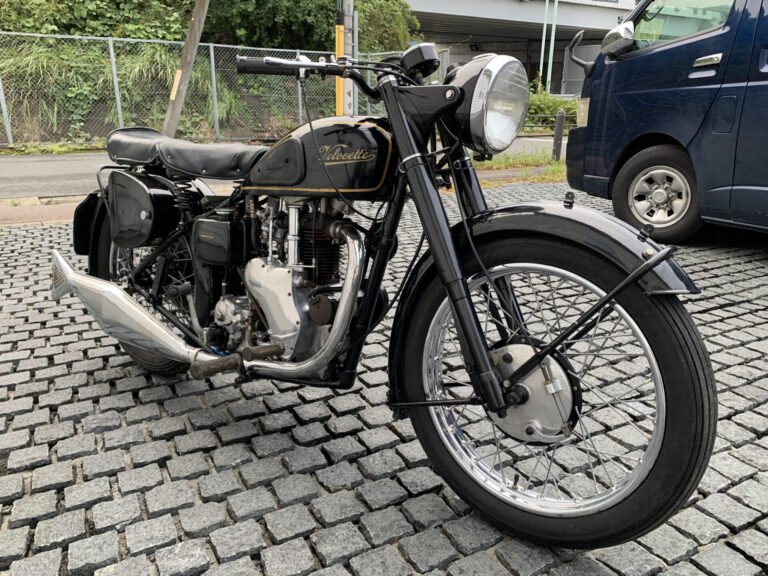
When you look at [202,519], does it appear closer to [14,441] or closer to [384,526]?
[384,526]

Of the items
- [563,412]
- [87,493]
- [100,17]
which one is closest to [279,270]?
[87,493]

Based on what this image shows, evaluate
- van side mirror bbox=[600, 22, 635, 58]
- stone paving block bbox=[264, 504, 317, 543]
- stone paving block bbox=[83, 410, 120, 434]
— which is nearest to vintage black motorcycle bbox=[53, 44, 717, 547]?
stone paving block bbox=[83, 410, 120, 434]

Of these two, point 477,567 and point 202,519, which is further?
point 202,519

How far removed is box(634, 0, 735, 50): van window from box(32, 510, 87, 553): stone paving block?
543 cm

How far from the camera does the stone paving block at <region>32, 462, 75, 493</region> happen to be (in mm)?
2418

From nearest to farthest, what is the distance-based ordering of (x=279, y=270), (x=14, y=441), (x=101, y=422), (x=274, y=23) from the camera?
(x=279, y=270)
(x=14, y=441)
(x=101, y=422)
(x=274, y=23)

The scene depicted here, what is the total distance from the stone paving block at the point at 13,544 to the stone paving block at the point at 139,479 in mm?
327

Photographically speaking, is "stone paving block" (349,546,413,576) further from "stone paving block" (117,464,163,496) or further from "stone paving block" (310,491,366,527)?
"stone paving block" (117,464,163,496)

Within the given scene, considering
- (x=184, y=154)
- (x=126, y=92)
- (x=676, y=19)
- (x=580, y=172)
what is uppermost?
(x=676, y=19)

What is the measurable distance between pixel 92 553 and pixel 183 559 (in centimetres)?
29

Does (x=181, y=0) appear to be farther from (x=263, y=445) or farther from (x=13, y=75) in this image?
(x=263, y=445)

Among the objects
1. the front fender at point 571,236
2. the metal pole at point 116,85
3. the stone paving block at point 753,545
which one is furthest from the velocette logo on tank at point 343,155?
the metal pole at point 116,85

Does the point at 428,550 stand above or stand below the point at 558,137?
below

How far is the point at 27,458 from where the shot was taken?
259 centimetres
